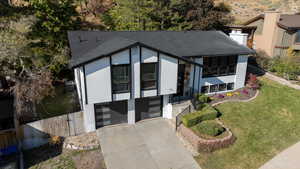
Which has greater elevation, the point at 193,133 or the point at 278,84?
the point at 278,84

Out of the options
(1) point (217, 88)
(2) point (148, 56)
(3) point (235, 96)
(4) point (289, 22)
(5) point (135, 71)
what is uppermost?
(4) point (289, 22)

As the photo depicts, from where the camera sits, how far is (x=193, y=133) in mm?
12953

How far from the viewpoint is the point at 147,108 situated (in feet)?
50.3

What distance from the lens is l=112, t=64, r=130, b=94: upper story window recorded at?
42.8 feet

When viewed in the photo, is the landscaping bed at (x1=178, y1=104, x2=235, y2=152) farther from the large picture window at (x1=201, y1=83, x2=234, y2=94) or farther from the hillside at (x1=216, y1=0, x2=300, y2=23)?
the hillside at (x1=216, y1=0, x2=300, y2=23)

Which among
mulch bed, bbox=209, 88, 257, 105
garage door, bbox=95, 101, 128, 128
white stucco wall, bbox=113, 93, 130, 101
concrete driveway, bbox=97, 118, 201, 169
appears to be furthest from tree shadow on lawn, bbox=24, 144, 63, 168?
mulch bed, bbox=209, 88, 257, 105

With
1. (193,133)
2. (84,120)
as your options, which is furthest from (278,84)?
(84,120)

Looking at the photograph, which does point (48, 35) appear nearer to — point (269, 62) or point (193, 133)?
point (193, 133)

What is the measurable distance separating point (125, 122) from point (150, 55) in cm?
544

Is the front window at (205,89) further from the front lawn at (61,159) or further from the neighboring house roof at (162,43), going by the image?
the front lawn at (61,159)

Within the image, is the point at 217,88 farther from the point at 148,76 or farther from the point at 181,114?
the point at 148,76

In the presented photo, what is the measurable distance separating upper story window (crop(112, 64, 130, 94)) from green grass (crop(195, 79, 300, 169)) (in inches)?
257

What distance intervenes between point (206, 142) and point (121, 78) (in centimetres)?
685

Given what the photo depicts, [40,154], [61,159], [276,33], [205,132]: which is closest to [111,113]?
[61,159]
